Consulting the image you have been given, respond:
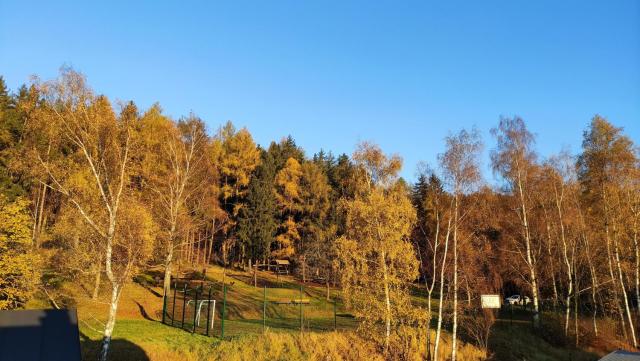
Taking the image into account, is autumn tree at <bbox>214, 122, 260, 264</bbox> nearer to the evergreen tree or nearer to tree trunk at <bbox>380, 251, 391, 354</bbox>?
the evergreen tree

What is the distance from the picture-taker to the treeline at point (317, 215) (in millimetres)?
18578

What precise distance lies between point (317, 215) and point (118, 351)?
39326mm

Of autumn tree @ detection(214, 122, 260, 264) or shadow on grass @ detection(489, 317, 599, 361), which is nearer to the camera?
shadow on grass @ detection(489, 317, 599, 361)

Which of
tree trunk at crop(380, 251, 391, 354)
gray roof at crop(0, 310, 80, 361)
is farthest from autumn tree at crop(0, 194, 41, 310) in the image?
tree trunk at crop(380, 251, 391, 354)

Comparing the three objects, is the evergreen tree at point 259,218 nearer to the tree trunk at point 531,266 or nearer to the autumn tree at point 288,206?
the autumn tree at point 288,206

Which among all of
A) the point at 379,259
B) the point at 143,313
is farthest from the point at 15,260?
the point at 379,259

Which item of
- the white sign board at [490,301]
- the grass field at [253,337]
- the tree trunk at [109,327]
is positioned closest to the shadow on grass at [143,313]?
the grass field at [253,337]

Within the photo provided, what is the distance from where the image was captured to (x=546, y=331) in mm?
29734

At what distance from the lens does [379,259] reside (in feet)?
70.8

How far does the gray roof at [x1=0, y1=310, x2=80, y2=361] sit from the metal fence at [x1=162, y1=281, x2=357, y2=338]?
10.4m

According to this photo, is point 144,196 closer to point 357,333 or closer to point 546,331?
point 357,333

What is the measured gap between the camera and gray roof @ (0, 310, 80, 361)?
27.8 feet

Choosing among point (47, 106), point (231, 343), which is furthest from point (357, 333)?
point (47, 106)

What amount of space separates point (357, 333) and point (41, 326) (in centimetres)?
1558
